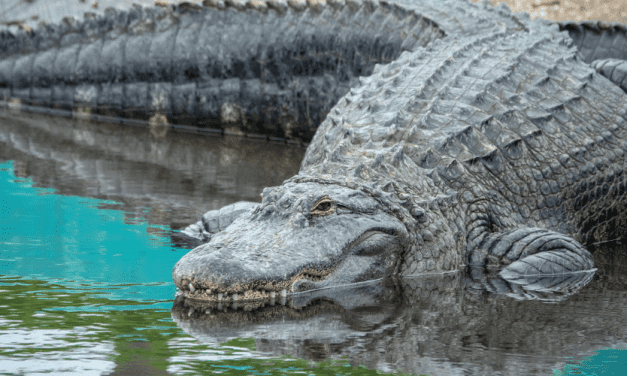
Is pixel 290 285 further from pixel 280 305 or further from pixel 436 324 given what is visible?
pixel 436 324

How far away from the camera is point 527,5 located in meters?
9.95

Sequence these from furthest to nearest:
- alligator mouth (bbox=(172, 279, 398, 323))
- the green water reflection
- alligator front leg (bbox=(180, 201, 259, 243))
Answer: alligator front leg (bbox=(180, 201, 259, 243)) < alligator mouth (bbox=(172, 279, 398, 323)) < the green water reflection

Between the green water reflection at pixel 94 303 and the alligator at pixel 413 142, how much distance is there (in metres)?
0.28

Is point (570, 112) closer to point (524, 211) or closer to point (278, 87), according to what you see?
point (524, 211)

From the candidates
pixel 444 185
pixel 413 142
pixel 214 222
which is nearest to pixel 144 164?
pixel 214 222

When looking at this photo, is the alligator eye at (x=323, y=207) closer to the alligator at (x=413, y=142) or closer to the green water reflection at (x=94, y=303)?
the alligator at (x=413, y=142)

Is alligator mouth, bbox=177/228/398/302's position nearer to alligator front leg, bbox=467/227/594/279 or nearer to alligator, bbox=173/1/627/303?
alligator, bbox=173/1/627/303

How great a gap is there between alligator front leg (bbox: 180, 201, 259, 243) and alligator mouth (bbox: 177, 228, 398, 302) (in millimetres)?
953

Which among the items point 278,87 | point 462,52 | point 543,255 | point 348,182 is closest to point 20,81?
point 278,87

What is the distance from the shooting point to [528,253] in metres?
3.39

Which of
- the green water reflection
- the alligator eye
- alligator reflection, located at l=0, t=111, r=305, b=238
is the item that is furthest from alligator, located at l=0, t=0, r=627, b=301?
alligator reflection, located at l=0, t=111, r=305, b=238

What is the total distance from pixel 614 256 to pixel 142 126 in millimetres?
5066

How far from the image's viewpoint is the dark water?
2.08m

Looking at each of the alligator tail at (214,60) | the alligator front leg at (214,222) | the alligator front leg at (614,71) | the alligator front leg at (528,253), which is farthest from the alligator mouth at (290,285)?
the alligator tail at (214,60)
